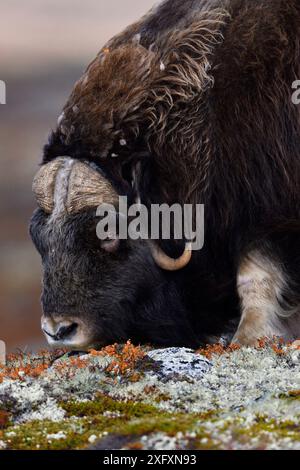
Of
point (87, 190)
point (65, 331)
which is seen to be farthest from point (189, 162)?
point (65, 331)

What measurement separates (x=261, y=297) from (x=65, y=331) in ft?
3.62

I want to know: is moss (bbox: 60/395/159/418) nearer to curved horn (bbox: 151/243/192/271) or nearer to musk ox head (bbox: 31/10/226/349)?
musk ox head (bbox: 31/10/226/349)

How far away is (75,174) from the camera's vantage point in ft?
19.6

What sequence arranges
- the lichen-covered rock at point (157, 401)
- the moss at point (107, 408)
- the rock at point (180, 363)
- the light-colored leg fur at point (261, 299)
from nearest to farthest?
the lichen-covered rock at point (157, 401) < the moss at point (107, 408) < the rock at point (180, 363) < the light-colored leg fur at point (261, 299)

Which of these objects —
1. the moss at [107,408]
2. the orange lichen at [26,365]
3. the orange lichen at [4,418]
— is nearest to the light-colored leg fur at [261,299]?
the orange lichen at [26,365]

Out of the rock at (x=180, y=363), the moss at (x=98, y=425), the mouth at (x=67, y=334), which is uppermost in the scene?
the mouth at (x=67, y=334)

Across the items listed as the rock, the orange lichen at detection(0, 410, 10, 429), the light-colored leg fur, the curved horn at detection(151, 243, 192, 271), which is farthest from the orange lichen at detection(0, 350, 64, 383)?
the light-colored leg fur

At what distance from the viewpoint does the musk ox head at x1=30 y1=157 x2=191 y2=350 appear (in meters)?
5.89

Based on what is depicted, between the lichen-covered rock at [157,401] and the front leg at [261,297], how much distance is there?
0.48m

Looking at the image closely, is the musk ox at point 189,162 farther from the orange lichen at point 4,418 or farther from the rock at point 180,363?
the orange lichen at point 4,418

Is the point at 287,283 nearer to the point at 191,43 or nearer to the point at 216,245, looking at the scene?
the point at 216,245

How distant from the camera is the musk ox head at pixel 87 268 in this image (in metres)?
5.89

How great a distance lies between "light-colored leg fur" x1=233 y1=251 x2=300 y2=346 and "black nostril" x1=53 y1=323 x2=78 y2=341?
91 centimetres
